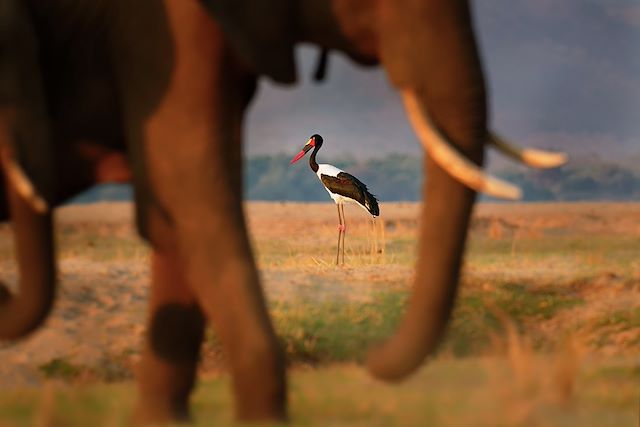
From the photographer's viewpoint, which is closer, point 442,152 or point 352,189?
point 442,152

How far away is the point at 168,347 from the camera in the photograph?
22.9ft

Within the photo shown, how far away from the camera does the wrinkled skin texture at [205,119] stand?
5.88 m

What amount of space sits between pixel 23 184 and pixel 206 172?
899mm

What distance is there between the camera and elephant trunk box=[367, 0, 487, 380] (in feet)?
19.1

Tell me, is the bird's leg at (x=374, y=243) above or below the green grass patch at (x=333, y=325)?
below

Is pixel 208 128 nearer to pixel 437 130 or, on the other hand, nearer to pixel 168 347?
pixel 437 130

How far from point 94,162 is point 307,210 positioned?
39.9 meters

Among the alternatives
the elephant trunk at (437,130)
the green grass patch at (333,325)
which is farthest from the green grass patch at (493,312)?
the elephant trunk at (437,130)

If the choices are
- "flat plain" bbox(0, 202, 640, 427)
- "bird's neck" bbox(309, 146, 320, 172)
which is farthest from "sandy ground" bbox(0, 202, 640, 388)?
"bird's neck" bbox(309, 146, 320, 172)

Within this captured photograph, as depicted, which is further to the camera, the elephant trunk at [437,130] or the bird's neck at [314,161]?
the bird's neck at [314,161]

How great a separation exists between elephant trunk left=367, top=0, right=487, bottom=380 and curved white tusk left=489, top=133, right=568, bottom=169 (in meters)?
0.22

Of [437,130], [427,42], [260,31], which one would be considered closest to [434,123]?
[437,130]

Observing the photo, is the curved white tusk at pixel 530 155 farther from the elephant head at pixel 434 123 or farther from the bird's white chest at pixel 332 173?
the bird's white chest at pixel 332 173

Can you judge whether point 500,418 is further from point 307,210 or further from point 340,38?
point 307,210
